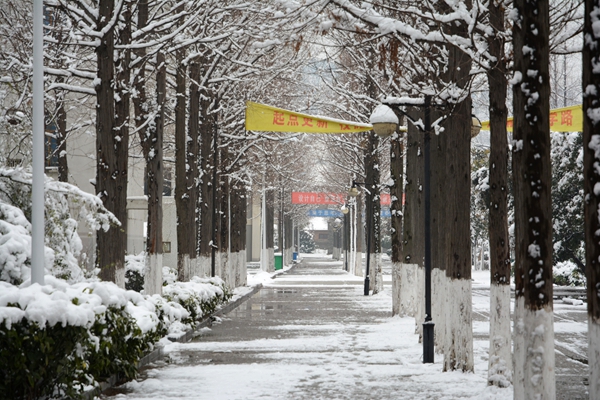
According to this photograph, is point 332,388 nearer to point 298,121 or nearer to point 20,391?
point 20,391

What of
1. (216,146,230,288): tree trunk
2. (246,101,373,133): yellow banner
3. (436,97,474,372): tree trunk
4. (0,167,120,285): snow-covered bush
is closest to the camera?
(0,167,120,285): snow-covered bush

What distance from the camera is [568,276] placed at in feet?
154

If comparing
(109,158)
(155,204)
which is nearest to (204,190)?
(155,204)

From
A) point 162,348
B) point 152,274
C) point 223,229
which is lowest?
point 162,348

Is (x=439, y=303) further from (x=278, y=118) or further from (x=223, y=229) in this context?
(x=223, y=229)

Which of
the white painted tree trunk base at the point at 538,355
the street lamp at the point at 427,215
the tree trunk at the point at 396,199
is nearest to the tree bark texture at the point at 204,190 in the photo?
the tree trunk at the point at 396,199

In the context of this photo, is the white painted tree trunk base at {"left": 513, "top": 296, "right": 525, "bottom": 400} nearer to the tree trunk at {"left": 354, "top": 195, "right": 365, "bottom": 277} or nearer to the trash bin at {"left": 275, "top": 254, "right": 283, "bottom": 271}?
the tree trunk at {"left": 354, "top": 195, "right": 365, "bottom": 277}

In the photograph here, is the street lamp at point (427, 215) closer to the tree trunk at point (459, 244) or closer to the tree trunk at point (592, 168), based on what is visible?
the tree trunk at point (459, 244)

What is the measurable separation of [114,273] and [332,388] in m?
6.51

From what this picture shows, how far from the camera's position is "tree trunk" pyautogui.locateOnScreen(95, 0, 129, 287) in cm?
1727

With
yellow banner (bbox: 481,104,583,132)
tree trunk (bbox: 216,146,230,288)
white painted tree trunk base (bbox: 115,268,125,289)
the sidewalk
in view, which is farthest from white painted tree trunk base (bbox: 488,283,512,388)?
tree trunk (bbox: 216,146,230,288)

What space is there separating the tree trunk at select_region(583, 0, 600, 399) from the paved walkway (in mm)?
5406

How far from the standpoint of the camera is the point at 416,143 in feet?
75.5

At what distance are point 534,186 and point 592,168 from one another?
217 cm
